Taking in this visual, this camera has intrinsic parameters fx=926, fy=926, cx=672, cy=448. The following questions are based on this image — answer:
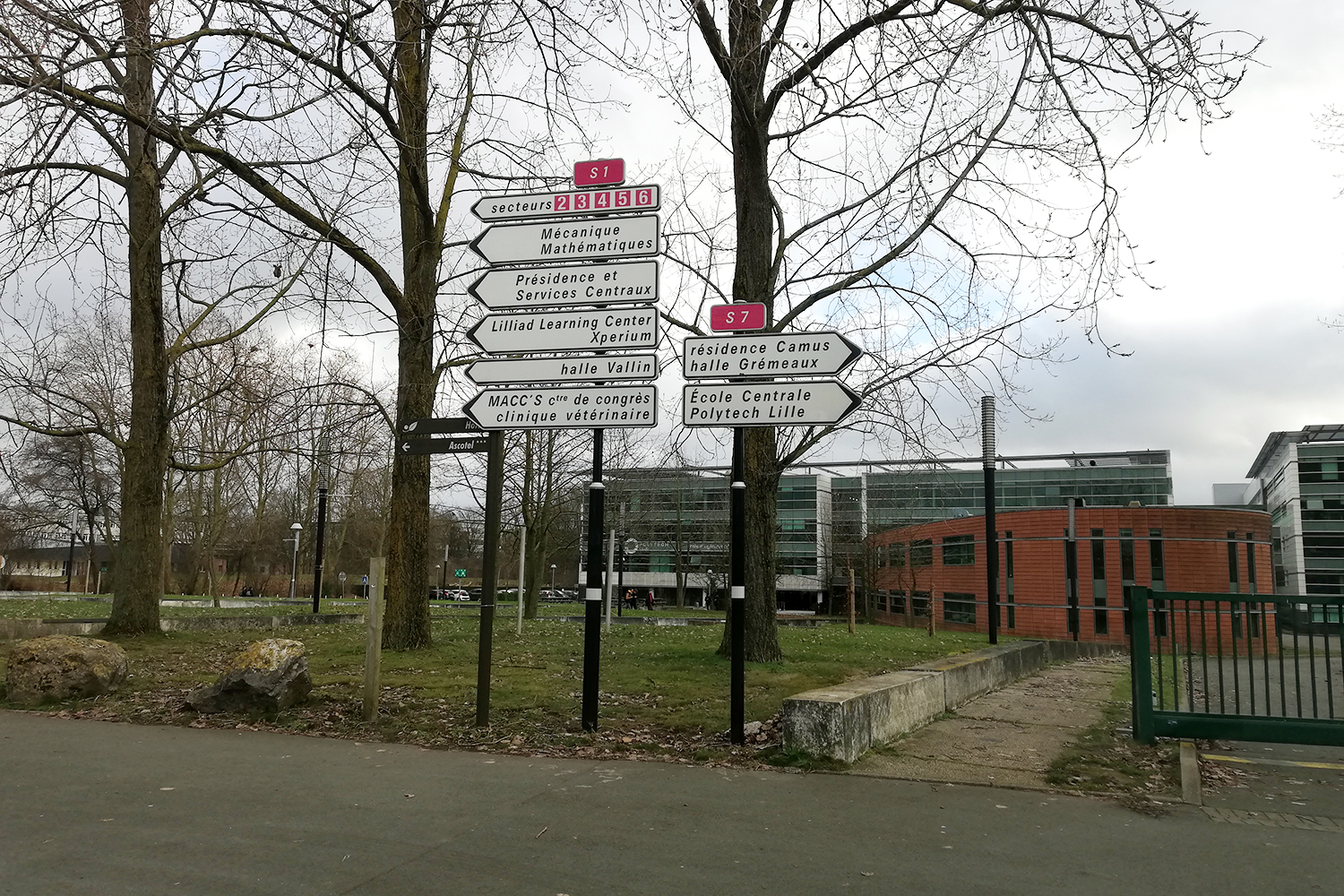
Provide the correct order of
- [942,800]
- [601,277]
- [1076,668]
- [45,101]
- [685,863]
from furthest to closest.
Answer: [1076,668] → [601,277] → [45,101] → [942,800] → [685,863]

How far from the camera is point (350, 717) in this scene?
7.87m

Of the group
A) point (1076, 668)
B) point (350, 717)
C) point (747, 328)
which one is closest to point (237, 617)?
point (350, 717)

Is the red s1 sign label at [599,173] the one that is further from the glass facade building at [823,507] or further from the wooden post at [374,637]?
the glass facade building at [823,507]

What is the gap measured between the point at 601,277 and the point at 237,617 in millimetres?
14989

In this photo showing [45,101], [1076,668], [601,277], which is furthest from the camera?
[1076,668]

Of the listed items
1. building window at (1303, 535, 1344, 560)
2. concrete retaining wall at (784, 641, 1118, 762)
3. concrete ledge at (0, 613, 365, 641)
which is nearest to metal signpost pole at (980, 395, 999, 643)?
concrete retaining wall at (784, 641, 1118, 762)

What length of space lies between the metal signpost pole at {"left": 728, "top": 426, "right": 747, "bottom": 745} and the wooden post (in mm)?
2810

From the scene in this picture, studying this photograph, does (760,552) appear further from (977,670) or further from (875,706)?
(875,706)

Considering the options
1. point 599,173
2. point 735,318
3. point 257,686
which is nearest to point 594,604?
point 735,318

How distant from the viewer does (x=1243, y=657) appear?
7.33 m

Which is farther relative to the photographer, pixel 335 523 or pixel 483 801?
pixel 335 523

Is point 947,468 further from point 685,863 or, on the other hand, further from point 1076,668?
point 685,863

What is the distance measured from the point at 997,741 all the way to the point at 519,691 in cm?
444

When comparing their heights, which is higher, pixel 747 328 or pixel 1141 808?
pixel 747 328
